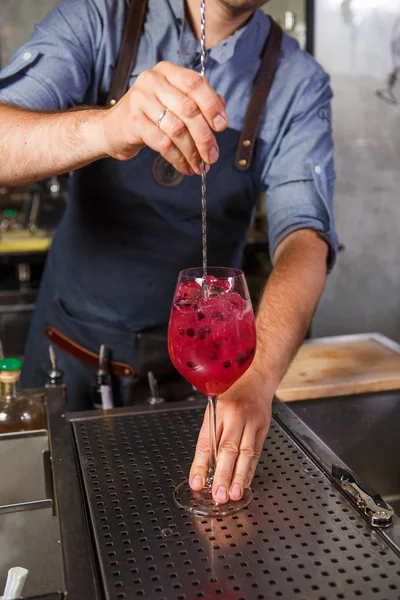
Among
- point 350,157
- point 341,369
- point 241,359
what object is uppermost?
point 241,359

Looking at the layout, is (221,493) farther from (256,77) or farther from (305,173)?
(256,77)

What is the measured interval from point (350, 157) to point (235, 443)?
3.57 meters

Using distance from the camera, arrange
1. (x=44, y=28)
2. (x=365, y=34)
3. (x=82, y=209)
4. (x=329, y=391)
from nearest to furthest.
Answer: (x=44, y=28) < (x=329, y=391) < (x=82, y=209) < (x=365, y=34)

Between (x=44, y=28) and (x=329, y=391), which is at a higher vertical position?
(x=44, y=28)

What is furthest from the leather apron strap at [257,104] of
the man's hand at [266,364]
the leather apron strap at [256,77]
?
the man's hand at [266,364]

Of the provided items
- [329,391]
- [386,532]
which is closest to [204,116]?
[386,532]

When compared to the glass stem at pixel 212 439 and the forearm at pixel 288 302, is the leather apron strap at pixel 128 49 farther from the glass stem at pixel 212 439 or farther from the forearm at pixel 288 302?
the glass stem at pixel 212 439

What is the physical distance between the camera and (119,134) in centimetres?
107

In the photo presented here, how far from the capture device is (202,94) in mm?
920

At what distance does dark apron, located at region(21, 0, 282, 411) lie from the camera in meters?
1.79

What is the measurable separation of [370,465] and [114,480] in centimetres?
100

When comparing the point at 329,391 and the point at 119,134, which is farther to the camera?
the point at 329,391

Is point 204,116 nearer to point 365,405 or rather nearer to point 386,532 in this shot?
point 386,532

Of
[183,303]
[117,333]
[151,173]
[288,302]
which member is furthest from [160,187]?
[183,303]
